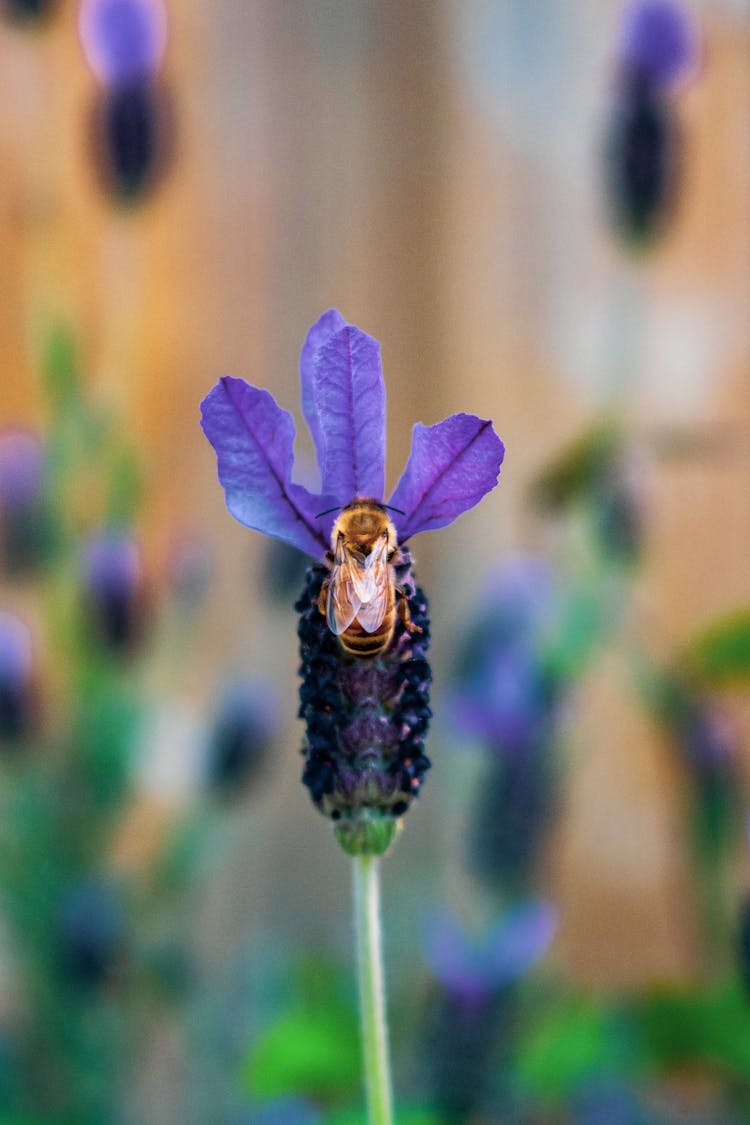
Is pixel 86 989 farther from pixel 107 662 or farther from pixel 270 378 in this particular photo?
pixel 270 378

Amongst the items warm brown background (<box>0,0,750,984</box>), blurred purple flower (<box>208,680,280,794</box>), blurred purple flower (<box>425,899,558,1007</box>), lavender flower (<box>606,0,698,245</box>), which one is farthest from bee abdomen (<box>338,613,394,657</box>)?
warm brown background (<box>0,0,750,984</box>)

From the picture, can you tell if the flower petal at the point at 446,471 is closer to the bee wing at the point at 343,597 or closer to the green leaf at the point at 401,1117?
the bee wing at the point at 343,597

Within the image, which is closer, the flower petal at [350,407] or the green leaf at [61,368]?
the flower petal at [350,407]

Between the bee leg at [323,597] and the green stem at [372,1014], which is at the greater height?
the bee leg at [323,597]

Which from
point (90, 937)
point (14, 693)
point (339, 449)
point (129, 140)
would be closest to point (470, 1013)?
point (90, 937)

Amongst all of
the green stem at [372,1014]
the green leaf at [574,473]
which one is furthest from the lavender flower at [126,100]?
the green stem at [372,1014]

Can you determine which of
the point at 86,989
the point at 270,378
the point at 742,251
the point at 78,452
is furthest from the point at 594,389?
the point at 86,989

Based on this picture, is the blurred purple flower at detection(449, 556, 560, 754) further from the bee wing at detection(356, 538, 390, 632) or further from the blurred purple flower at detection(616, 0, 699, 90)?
the bee wing at detection(356, 538, 390, 632)
